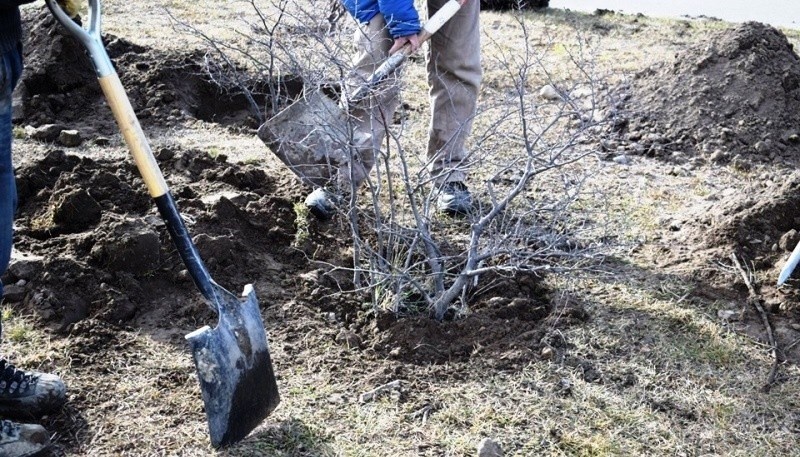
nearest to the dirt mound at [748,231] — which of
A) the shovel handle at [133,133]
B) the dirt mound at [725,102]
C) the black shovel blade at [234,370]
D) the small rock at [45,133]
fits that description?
the dirt mound at [725,102]

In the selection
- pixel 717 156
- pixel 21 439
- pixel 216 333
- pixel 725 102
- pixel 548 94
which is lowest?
pixel 21 439

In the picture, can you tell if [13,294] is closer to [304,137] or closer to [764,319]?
[304,137]

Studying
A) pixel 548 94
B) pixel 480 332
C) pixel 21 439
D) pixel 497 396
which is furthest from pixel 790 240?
pixel 21 439

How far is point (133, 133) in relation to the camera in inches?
108

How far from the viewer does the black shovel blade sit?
2.78 m

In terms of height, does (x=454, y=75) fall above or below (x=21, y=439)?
above

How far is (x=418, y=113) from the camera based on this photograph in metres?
6.10

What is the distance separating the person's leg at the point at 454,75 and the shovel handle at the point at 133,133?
177 centimetres

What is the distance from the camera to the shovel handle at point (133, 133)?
107 inches

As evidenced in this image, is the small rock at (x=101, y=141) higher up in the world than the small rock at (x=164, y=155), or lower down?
lower down

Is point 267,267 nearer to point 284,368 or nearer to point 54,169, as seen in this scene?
point 284,368

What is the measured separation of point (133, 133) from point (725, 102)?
13.8ft

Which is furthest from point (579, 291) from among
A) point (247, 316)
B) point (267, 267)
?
point (247, 316)

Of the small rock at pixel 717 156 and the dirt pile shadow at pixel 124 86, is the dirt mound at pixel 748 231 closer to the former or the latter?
the small rock at pixel 717 156
